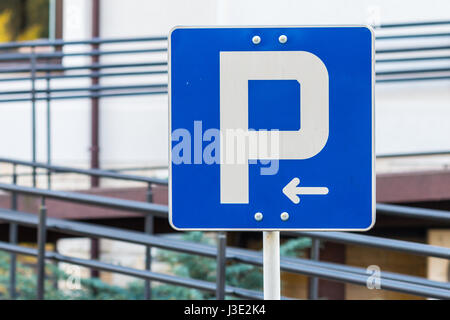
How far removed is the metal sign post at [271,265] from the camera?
2.12 metres

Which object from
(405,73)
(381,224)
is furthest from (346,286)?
(405,73)

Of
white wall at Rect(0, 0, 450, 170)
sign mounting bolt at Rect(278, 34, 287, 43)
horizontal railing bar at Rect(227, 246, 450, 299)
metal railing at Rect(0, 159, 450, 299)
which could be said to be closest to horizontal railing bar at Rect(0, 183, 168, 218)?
metal railing at Rect(0, 159, 450, 299)

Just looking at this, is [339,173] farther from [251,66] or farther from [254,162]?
[251,66]

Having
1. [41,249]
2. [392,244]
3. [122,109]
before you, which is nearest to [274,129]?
[392,244]

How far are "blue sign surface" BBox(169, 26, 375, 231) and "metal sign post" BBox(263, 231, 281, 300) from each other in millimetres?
47

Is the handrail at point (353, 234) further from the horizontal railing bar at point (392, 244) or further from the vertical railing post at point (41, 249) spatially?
the vertical railing post at point (41, 249)

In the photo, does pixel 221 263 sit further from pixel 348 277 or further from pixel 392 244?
pixel 392 244

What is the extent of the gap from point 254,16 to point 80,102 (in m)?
2.18

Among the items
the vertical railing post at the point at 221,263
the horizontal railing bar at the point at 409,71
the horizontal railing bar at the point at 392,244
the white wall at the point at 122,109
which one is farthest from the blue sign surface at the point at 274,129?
the white wall at the point at 122,109

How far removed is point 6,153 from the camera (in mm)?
9102

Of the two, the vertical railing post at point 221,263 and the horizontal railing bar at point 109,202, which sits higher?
the horizontal railing bar at point 109,202

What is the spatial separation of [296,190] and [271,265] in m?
0.19

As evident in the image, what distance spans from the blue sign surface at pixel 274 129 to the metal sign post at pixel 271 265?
5cm

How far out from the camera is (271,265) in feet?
6.95
